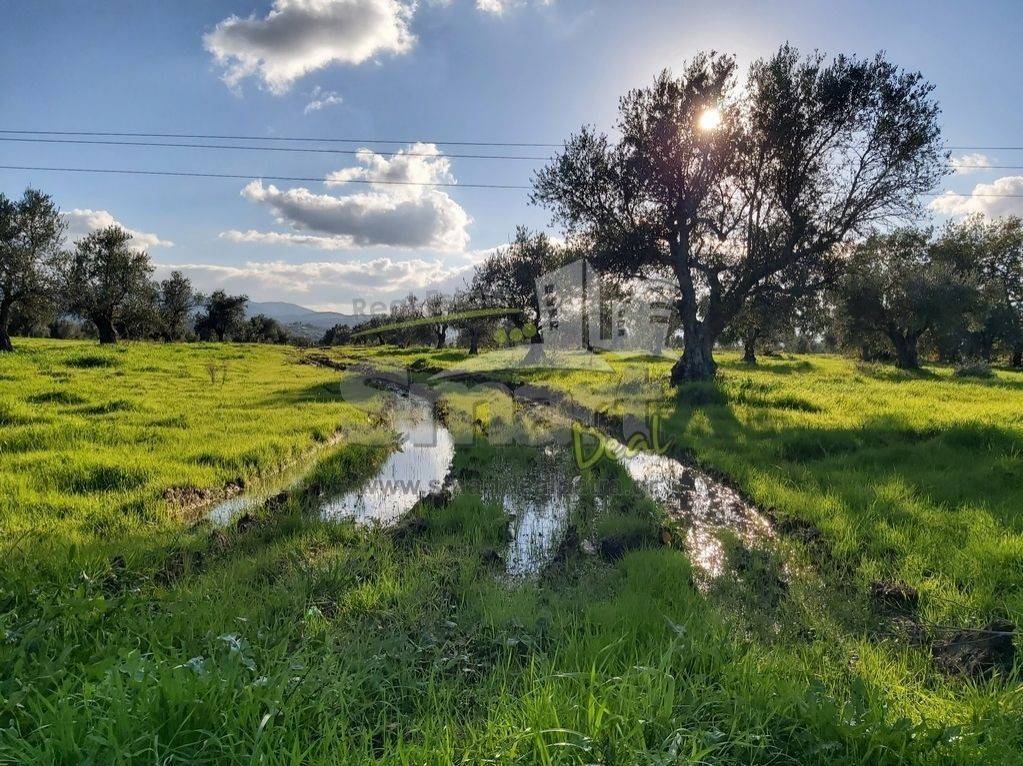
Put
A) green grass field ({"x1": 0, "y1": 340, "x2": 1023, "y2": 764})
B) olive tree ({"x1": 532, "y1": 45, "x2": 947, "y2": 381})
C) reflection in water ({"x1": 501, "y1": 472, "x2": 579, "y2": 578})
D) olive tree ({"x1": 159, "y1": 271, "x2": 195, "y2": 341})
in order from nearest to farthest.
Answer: green grass field ({"x1": 0, "y1": 340, "x2": 1023, "y2": 764}) < reflection in water ({"x1": 501, "y1": 472, "x2": 579, "y2": 578}) < olive tree ({"x1": 532, "y1": 45, "x2": 947, "y2": 381}) < olive tree ({"x1": 159, "y1": 271, "x2": 195, "y2": 341})

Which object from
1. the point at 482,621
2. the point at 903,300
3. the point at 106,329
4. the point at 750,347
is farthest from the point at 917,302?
the point at 106,329

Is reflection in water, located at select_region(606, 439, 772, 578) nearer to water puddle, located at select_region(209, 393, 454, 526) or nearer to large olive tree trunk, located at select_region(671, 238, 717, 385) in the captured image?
water puddle, located at select_region(209, 393, 454, 526)

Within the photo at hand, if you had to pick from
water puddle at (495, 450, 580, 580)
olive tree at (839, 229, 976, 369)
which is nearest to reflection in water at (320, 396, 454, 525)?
water puddle at (495, 450, 580, 580)

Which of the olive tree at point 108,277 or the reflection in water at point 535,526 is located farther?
the olive tree at point 108,277

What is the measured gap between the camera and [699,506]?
816cm

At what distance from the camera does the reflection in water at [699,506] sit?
6443 mm

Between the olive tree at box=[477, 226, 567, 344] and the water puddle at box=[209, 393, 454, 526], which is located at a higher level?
the olive tree at box=[477, 226, 567, 344]

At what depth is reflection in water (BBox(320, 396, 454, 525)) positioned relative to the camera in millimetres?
8148

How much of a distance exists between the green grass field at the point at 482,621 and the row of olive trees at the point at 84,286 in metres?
33.1

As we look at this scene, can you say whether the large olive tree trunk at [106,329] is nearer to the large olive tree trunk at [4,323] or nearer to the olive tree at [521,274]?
the large olive tree trunk at [4,323]

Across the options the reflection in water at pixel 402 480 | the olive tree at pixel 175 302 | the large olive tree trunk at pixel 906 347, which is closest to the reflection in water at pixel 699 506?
the reflection in water at pixel 402 480

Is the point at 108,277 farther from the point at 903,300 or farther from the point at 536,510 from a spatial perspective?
the point at 903,300

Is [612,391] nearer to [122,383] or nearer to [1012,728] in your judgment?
[1012,728]

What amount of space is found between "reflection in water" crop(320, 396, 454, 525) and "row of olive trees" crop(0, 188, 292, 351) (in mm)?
33845
